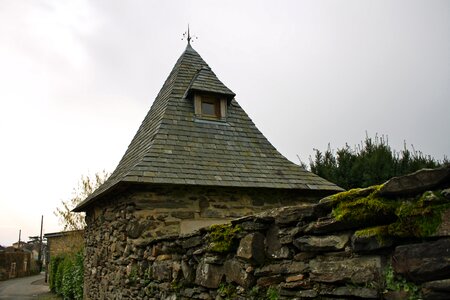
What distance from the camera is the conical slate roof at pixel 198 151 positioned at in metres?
7.76

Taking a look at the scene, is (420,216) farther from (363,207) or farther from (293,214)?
(293,214)

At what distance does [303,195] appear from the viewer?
8938mm

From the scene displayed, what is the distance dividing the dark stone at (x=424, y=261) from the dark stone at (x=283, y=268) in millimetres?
779

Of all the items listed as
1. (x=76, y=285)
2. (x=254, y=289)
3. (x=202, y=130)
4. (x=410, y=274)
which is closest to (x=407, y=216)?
(x=410, y=274)

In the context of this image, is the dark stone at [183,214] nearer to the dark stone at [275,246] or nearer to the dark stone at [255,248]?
the dark stone at [255,248]

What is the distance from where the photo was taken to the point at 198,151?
8.75 metres

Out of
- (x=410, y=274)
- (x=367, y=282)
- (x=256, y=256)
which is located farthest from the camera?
(x=256, y=256)

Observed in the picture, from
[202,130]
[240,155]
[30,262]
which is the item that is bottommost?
[30,262]

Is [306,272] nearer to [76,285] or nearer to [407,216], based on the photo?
[407,216]

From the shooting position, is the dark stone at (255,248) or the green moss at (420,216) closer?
the green moss at (420,216)

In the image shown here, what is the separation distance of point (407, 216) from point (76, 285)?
14086mm

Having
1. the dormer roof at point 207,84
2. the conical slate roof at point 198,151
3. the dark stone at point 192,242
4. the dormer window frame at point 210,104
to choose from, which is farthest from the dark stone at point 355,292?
the dormer roof at point 207,84

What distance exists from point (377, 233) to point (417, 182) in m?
0.38

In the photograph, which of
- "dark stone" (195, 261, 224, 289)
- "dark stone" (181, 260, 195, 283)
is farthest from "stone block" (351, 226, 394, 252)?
"dark stone" (181, 260, 195, 283)
